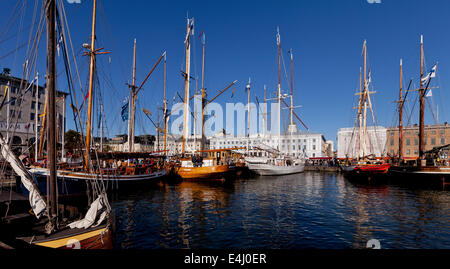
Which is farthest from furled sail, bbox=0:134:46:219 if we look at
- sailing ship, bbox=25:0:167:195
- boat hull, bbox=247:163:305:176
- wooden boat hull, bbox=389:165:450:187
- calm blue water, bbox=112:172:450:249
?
wooden boat hull, bbox=389:165:450:187

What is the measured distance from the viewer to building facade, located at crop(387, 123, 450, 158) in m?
77.7

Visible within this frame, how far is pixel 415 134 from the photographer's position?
266 feet

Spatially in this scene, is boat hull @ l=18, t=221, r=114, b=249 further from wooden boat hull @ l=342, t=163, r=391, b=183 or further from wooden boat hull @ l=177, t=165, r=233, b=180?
wooden boat hull @ l=342, t=163, r=391, b=183

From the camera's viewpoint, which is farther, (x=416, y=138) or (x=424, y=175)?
(x=416, y=138)

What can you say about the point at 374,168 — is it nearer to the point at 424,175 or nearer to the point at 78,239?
the point at 424,175

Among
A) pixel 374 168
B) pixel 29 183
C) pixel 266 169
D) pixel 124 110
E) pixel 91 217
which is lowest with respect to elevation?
pixel 266 169

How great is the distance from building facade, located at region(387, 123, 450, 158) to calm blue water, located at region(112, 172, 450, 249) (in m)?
76.6

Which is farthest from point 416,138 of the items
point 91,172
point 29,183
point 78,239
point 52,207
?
point 29,183

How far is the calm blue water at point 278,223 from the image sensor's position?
10625 millimetres

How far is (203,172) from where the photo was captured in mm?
33219

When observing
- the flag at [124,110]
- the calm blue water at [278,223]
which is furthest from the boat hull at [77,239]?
the flag at [124,110]

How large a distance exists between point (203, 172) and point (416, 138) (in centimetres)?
8552

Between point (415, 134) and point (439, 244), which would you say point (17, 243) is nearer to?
point (439, 244)
